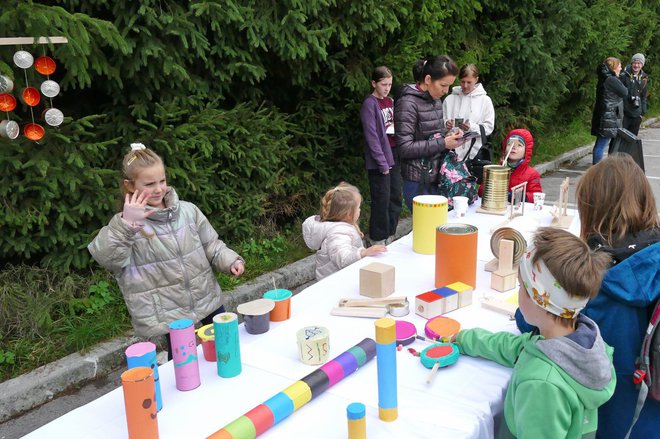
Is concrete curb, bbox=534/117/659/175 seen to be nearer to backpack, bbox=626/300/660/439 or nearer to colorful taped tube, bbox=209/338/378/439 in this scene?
backpack, bbox=626/300/660/439

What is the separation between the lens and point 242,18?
4.50m

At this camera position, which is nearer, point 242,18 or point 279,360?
point 279,360

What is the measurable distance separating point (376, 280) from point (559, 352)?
1068mm

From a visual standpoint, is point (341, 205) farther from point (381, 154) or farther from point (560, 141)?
point (560, 141)

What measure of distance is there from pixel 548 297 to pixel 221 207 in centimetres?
376

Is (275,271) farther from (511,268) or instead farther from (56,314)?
(511,268)

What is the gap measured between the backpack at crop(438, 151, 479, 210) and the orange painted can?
2.03 meters

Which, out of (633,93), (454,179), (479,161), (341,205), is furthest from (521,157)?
(633,93)

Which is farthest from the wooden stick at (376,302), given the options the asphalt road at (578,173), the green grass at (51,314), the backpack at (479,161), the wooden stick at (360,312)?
the asphalt road at (578,173)

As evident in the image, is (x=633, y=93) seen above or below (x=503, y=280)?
above

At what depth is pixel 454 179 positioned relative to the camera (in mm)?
4750

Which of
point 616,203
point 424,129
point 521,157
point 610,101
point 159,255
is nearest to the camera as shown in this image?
point 616,203

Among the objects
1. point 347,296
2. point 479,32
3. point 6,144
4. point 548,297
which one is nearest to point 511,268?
point 347,296

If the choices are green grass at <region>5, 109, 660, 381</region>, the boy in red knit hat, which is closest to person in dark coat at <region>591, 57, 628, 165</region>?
the boy in red knit hat
